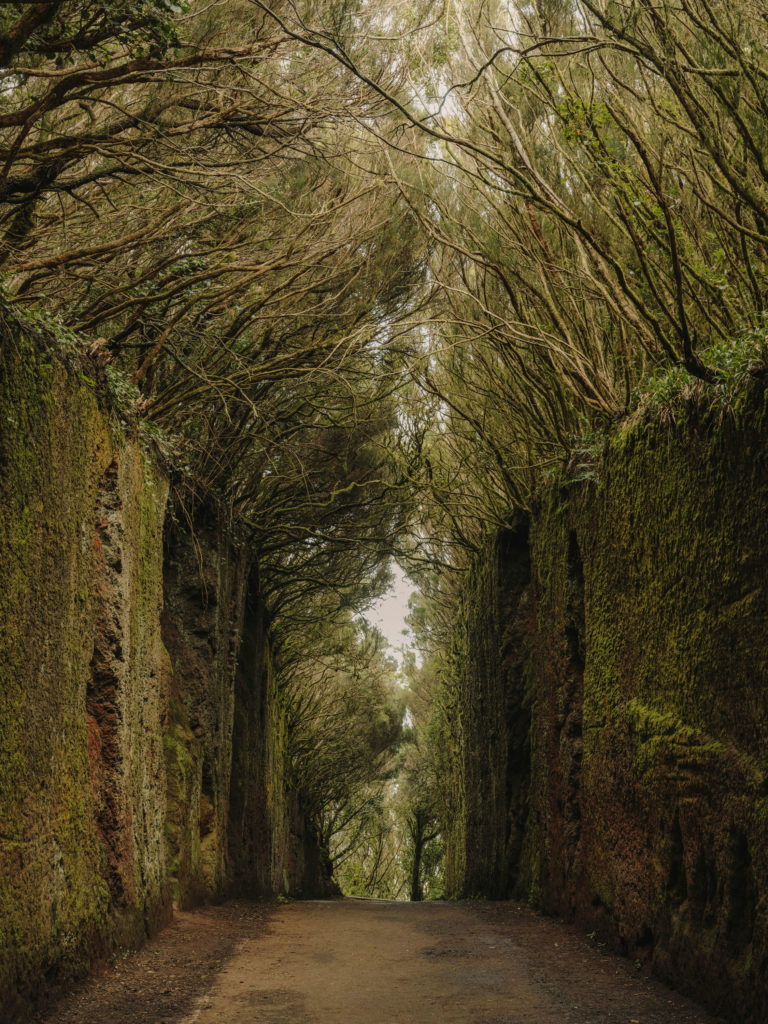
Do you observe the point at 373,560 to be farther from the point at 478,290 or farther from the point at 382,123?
the point at 382,123

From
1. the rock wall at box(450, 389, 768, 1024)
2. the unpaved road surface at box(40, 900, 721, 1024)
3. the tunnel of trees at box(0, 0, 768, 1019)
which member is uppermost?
the tunnel of trees at box(0, 0, 768, 1019)

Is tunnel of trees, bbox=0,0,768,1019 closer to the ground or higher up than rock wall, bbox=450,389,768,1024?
higher up

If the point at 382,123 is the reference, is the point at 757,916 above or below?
below

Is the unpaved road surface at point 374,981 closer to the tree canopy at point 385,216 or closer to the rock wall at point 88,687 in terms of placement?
the rock wall at point 88,687

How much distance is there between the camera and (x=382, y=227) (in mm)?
9750

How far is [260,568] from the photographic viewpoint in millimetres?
15312

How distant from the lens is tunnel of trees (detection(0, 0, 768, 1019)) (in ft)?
17.5

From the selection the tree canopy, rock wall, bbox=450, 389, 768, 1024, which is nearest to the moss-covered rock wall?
the tree canopy

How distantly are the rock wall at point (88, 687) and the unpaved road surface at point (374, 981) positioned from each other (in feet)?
1.21

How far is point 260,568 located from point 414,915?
19.9ft

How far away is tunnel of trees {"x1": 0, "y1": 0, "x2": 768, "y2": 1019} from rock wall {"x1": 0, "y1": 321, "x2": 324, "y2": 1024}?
536 millimetres

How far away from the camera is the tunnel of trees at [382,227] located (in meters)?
5.32

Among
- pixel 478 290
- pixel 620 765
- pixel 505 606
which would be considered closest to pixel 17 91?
pixel 478 290

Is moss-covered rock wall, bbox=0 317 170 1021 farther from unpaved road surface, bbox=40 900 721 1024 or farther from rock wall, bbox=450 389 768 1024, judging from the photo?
rock wall, bbox=450 389 768 1024
